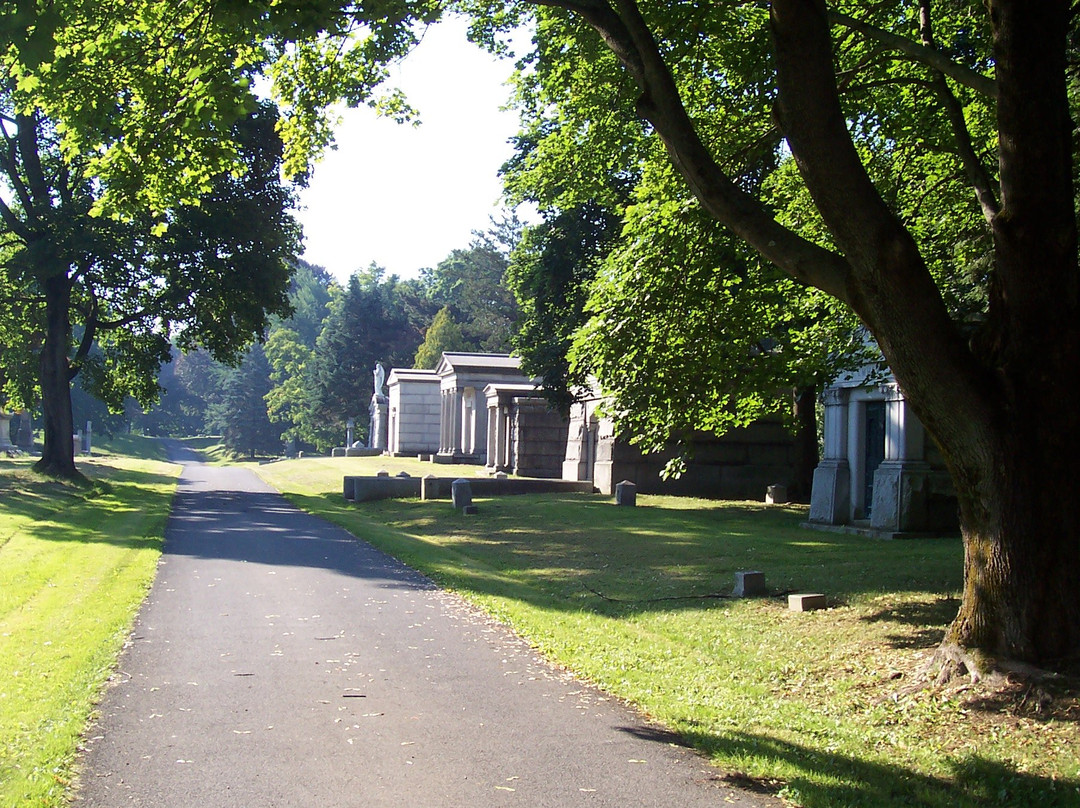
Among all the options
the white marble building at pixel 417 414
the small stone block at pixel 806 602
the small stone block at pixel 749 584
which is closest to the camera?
the small stone block at pixel 806 602

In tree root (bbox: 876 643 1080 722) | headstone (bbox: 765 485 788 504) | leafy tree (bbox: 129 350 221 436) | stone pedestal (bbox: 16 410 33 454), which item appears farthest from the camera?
leafy tree (bbox: 129 350 221 436)

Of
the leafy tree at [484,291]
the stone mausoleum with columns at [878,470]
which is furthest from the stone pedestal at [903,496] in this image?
the leafy tree at [484,291]

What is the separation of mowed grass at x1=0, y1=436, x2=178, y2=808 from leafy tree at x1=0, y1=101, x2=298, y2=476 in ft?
23.0

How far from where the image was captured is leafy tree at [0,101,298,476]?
28938 mm

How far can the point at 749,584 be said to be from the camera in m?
12.2

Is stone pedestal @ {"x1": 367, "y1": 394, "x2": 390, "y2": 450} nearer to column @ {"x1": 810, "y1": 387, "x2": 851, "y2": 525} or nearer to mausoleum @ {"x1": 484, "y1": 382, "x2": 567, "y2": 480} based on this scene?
mausoleum @ {"x1": 484, "y1": 382, "x2": 567, "y2": 480}

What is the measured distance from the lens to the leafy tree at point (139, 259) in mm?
28938

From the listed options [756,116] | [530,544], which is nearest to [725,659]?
[756,116]

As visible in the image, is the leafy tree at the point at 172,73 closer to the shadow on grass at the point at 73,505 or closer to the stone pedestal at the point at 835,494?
the shadow on grass at the point at 73,505

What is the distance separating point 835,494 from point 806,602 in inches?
Answer: 385

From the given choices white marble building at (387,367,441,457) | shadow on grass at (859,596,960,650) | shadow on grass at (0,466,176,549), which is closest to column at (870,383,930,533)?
shadow on grass at (859,596,960,650)

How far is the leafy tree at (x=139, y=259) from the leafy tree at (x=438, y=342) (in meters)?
42.7

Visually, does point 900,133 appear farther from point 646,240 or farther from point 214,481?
point 214,481

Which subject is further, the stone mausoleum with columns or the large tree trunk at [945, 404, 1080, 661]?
the stone mausoleum with columns
